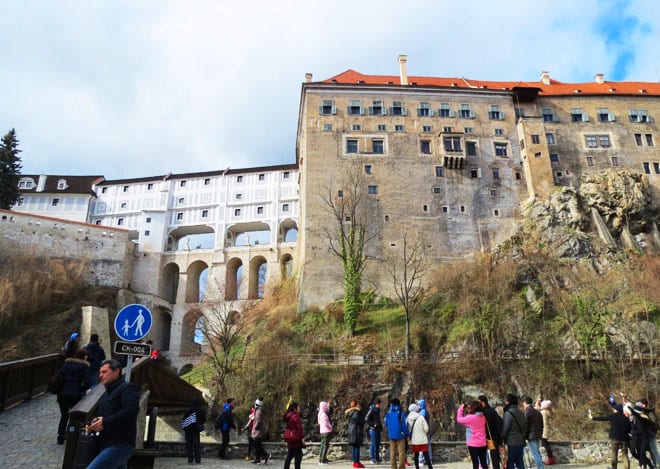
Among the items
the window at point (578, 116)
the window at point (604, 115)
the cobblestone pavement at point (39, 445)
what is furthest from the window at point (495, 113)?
the cobblestone pavement at point (39, 445)

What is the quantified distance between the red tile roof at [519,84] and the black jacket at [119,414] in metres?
45.7

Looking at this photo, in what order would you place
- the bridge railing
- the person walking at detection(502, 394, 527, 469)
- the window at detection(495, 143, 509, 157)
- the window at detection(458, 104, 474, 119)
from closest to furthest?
the person walking at detection(502, 394, 527, 469) → the bridge railing → the window at detection(495, 143, 509, 157) → the window at detection(458, 104, 474, 119)

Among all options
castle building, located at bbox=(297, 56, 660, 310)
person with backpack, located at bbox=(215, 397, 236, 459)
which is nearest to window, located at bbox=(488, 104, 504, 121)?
castle building, located at bbox=(297, 56, 660, 310)

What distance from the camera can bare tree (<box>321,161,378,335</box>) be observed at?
3462cm

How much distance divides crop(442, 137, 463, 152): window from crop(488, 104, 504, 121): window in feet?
16.7

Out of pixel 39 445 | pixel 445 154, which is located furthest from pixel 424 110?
pixel 39 445

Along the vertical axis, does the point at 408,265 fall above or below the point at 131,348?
above

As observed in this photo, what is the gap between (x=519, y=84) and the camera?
52.7 meters

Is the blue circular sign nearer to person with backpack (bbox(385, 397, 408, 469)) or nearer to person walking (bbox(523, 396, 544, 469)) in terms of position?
person with backpack (bbox(385, 397, 408, 469))

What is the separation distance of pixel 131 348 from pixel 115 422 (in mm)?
3157

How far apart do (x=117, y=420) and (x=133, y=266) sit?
50008mm

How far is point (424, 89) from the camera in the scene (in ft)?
153

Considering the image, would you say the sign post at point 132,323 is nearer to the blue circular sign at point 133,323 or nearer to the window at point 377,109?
the blue circular sign at point 133,323

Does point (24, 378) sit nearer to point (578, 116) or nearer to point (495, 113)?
point (495, 113)
